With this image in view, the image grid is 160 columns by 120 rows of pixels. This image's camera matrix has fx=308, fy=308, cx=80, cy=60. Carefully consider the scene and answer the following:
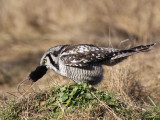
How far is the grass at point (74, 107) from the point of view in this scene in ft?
13.0

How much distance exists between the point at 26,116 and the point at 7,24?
7.91 metres

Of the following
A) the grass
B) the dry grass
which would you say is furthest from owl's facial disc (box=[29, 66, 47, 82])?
the dry grass

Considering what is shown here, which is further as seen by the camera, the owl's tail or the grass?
the owl's tail

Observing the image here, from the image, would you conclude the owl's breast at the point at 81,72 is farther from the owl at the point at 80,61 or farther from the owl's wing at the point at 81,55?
the owl's wing at the point at 81,55

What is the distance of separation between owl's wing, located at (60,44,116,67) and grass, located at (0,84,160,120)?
0.50 meters

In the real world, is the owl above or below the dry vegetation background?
below

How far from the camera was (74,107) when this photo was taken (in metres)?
4.07

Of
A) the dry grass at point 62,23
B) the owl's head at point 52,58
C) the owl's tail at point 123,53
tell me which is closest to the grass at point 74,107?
the owl's head at point 52,58

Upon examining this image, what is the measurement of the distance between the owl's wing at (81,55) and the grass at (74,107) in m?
0.50

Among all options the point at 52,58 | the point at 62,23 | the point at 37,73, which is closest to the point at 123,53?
the point at 52,58

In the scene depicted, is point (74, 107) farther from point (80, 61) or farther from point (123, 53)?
point (123, 53)

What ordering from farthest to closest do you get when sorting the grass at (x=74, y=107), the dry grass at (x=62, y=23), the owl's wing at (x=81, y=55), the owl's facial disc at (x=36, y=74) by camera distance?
the dry grass at (x=62, y=23)
the owl's facial disc at (x=36, y=74)
the owl's wing at (x=81, y=55)
the grass at (x=74, y=107)

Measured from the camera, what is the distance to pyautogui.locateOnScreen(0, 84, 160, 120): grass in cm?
397

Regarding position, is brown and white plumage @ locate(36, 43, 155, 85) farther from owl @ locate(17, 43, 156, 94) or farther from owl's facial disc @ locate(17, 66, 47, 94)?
owl's facial disc @ locate(17, 66, 47, 94)
